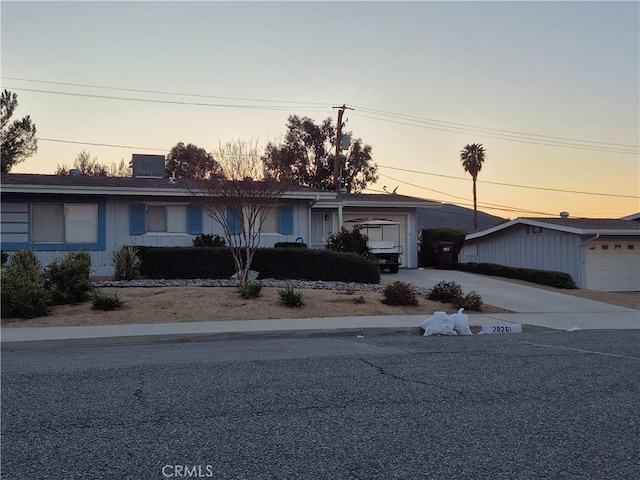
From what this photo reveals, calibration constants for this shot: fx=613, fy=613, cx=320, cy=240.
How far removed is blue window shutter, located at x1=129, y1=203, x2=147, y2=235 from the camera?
2247 centimetres

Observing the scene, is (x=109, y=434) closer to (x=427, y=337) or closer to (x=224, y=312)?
(x=427, y=337)

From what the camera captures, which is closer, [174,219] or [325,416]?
[325,416]

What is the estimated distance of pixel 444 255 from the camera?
31172mm

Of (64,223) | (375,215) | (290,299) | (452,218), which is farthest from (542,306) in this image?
(452,218)

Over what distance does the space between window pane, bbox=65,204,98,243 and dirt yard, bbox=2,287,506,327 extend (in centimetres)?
580

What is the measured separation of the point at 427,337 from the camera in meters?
12.2

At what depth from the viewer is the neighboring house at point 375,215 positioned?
28.1 metres

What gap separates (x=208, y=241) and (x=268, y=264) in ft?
9.97

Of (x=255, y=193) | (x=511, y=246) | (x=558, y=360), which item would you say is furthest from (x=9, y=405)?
(x=511, y=246)

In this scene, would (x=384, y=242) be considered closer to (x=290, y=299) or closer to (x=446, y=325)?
(x=290, y=299)

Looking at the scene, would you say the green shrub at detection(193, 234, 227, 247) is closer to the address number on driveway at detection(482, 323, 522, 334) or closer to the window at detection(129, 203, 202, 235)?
the window at detection(129, 203, 202, 235)

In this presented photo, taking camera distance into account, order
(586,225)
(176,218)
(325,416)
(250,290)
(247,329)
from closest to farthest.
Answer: (325,416), (247,329), (250,290), (176,218), (586,225)

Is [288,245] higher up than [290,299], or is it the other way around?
[288,245]

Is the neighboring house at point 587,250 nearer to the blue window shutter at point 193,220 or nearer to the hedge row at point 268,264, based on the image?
the hedge row at point 268,264
